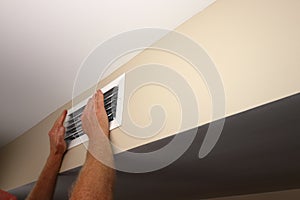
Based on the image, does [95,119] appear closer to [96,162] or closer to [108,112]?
[108,112]

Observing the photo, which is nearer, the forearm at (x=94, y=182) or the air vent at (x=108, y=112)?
the forearm at (x=94, y=182)

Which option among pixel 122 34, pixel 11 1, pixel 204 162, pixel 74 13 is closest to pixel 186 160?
pixel 204 162

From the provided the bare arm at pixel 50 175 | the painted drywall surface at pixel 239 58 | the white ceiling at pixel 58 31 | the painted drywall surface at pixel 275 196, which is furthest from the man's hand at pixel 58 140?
the painted drywall surface at pixel 275 196

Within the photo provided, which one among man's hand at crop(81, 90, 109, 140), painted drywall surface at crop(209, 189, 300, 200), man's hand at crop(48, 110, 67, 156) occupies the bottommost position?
painted drywall surface at crop(209, 189, 300, 200)

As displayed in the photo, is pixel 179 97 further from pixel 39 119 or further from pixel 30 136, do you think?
pixel 30 136

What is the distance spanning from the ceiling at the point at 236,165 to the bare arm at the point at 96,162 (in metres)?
0.06

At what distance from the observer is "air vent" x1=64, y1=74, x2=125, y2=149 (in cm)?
Result: 94

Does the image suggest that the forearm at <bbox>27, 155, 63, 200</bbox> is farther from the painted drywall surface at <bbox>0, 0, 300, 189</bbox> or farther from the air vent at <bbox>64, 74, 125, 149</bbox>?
the painted drywall surface at <bbox>0, 0, 300, 189</bbox>

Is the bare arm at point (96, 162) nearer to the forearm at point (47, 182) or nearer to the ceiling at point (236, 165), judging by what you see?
the ceiling at point (236, 165)

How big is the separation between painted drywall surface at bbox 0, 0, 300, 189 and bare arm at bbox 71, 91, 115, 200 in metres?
0.04

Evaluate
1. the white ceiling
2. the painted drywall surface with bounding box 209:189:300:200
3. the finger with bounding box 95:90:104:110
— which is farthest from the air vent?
the painted drywall surface with bounding box 209:189:300:200

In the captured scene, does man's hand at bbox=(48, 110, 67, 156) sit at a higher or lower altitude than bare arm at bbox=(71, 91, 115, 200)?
higher

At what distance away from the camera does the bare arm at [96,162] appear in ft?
2.58

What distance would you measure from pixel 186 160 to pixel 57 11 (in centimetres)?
57
